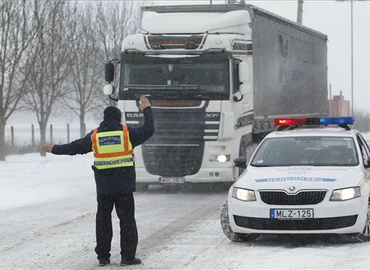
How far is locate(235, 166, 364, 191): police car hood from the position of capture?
1070 centimetres

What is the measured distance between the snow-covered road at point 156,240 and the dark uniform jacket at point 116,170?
85 cm

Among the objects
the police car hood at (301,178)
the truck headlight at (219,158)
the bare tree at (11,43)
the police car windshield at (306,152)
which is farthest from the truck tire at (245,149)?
the bare tree at (11,43)

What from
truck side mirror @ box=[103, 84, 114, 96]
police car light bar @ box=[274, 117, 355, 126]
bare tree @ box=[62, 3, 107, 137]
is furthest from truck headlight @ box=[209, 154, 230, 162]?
bare tree @ box=[62, 3, 107, 137]

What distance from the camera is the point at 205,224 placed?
13055 mm

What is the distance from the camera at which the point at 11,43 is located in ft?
87.6

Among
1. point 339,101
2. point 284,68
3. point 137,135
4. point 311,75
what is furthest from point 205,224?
point 339,101

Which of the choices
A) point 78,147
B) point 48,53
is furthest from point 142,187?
point 48,53

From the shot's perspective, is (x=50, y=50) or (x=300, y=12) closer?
(x=50, y=50)

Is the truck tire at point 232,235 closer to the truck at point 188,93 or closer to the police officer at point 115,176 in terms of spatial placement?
the police officer at point 115,176

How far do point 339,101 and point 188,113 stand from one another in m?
37.1

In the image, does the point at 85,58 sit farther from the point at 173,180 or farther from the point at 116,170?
the point at 116,170

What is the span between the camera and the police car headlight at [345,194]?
10609 mm

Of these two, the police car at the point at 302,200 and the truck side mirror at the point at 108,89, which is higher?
the truck side mirror at the point at 108,89

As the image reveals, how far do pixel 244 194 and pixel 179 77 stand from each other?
23.8ft
